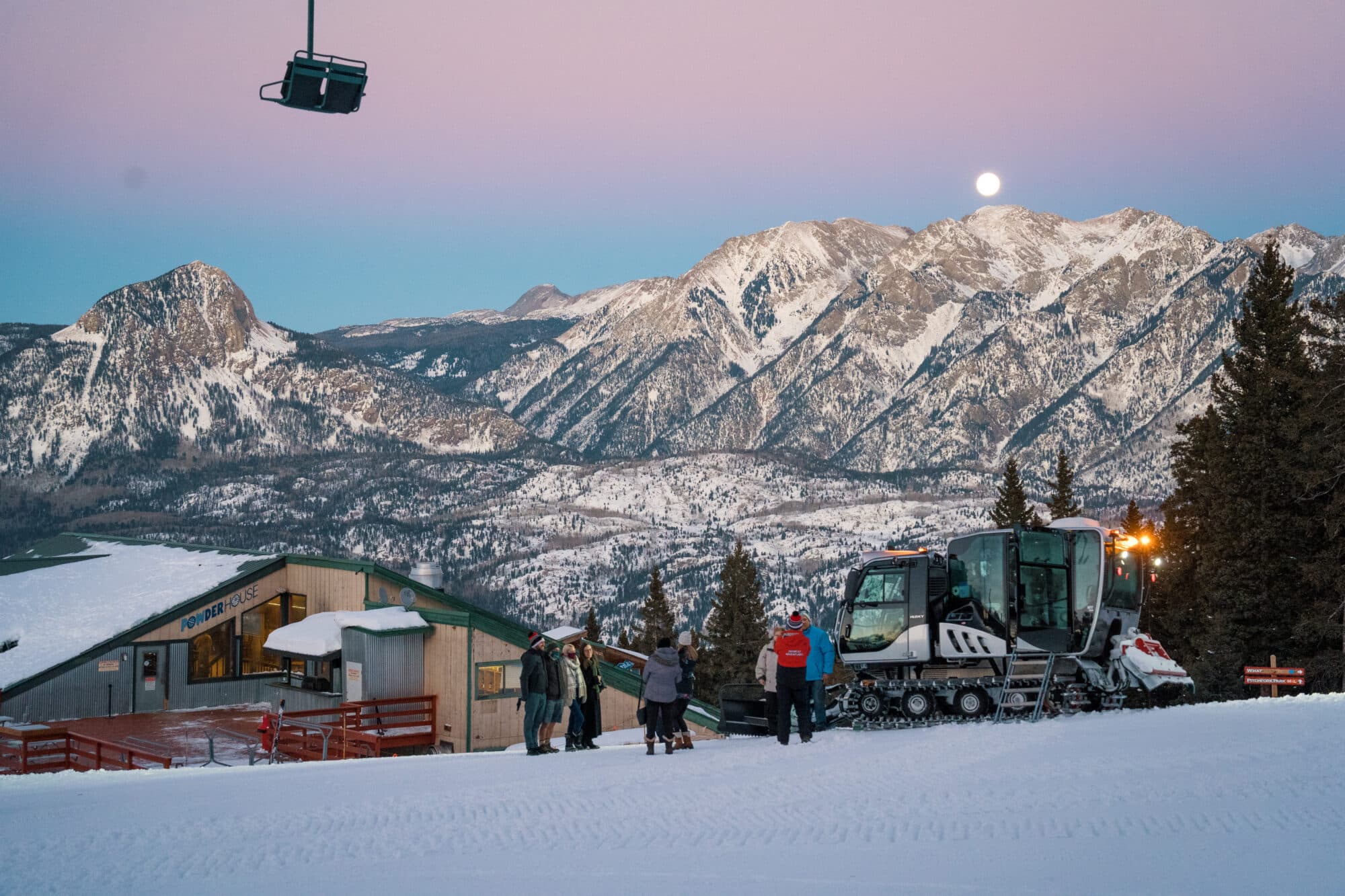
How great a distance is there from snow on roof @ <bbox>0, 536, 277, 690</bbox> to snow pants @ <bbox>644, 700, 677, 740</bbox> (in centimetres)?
2224

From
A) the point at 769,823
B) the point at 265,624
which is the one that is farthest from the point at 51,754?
the point at 769,823

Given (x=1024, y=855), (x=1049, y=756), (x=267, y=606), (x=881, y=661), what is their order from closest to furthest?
1. (x=1024, y=855)
2. (x=1049, y=756)
3. (x=881, y=661)
4. (x=267, y=606)

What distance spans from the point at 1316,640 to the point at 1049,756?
2448 cm

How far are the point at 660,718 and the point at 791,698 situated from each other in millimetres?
1902

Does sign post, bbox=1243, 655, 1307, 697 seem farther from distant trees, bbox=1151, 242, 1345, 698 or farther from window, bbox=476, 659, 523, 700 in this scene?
window, bbox=476, 659, 523, 700

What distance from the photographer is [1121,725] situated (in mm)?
15055

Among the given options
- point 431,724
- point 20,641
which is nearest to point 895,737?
point 431,724

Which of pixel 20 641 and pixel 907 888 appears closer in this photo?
pixel 907 888

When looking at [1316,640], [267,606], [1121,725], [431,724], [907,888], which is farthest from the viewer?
[267,606]

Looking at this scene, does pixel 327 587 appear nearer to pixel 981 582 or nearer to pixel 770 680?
pixel 770 680

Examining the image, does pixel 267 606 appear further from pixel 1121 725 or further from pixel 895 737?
pixel 1121 725

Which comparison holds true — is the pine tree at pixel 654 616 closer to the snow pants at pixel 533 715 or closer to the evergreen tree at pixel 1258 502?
the evergreen tree at pixel 1258 502

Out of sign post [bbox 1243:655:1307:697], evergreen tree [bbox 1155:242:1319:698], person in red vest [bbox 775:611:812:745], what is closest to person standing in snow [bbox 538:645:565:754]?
→ person in red vest [bbox 775:611:812:745]

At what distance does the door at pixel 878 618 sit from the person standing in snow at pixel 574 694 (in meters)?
4.10
